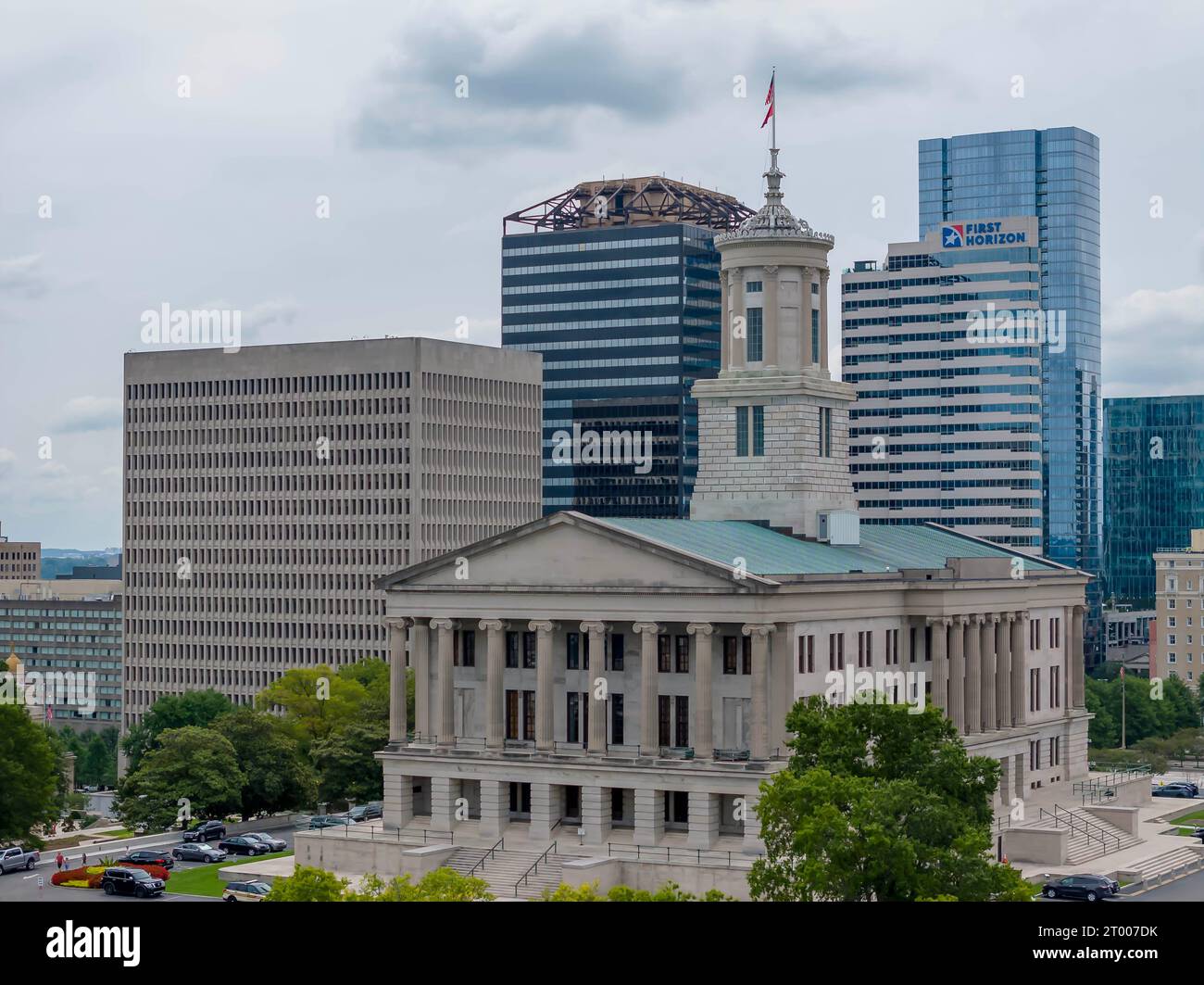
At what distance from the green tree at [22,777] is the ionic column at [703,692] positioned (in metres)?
39.2

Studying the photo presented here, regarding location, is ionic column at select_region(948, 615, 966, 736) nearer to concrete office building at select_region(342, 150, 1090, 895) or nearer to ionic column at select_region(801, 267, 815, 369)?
concrete office building at select_region(342, 150, 1090, 895)

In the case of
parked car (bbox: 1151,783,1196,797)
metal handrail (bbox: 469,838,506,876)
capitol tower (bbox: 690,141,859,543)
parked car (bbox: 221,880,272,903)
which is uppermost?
capitol tower (bbox: 690,141,859,543)

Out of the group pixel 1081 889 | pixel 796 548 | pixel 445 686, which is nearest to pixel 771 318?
pixel 796 548

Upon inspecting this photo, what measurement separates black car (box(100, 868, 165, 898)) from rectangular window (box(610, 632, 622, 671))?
25.6 metres

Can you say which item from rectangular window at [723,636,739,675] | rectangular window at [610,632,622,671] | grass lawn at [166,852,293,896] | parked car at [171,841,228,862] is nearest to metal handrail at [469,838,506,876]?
rectangular window at [610,632,622,671]

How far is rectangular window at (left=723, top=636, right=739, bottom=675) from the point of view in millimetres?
98750

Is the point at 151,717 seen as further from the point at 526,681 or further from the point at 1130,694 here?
the point at 1130,694

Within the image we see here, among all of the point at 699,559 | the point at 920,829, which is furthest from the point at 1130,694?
the point at 920,829

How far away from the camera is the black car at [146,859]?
337 ft

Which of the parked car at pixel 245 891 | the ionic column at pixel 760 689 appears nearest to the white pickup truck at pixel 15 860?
the parked car at pixel 245 891

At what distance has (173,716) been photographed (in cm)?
16112
